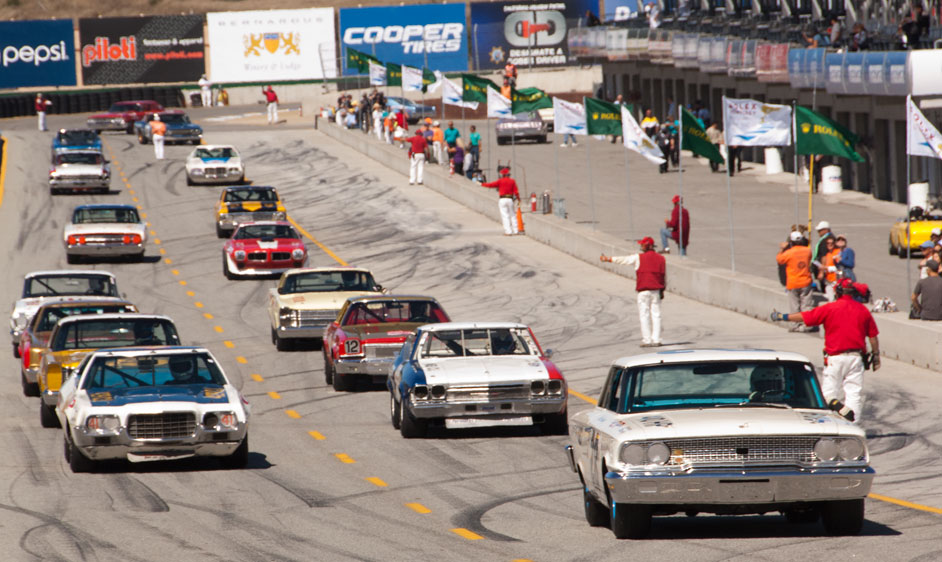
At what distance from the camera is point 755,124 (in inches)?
1081

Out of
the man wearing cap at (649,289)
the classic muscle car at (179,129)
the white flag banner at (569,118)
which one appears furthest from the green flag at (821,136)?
the classic muscle car at (179,129)

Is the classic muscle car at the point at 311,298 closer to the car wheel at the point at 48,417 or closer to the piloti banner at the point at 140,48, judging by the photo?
the car wheel at the point at 48,417

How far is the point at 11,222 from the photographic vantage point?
44312 millimetres

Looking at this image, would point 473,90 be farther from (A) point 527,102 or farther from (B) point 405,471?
(B) point 405,471

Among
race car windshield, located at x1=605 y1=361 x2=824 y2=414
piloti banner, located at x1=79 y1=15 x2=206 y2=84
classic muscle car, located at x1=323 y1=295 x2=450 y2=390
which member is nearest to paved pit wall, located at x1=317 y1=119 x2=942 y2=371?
classic muscle car, located at x1=323 y1=295 x2=450 y2=390

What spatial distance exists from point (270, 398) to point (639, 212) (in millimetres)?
23368

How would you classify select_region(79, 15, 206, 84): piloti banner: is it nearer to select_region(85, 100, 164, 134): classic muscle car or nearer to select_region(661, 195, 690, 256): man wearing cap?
select_region(85, 100, 164, 134): classic muscle car

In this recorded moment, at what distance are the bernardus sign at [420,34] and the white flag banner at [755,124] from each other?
2533 inches

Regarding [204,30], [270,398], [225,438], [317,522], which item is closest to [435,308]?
[270,398]

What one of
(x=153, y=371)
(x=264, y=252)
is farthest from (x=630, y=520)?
(x=264, y=252)

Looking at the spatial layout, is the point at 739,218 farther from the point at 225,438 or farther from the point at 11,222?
the point at 225,438

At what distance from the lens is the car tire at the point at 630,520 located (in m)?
10.5

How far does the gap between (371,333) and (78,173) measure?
99.2 feet

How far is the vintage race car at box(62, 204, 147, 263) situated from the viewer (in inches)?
1407
